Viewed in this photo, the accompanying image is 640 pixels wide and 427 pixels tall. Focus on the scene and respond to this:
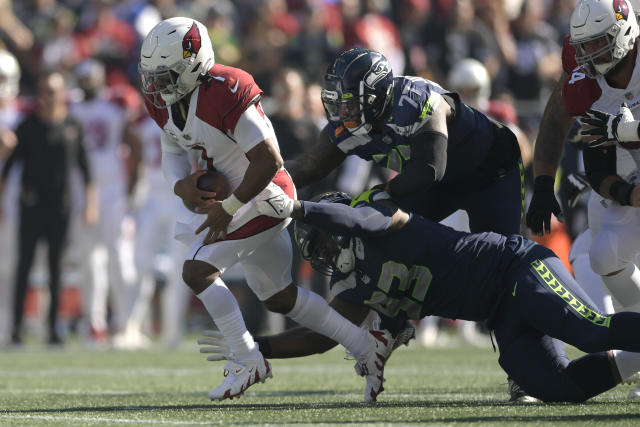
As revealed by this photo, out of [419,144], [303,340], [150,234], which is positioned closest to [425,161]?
[419,144]

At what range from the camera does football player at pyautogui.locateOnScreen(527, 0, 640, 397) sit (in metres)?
4.95

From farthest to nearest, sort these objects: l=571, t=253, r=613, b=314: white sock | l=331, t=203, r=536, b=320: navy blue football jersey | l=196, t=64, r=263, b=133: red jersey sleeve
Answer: l=571, t=253, r=613, b=314: white sock < l=196, t=64, r=263, b=133: red jersey sleeve < l=331, t=203, r=536, b=320: navy blue football jersey

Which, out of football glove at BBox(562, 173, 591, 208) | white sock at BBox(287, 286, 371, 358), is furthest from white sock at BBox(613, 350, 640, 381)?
football glove at BBox(562, 173, 591, 208)

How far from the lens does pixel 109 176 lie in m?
10.6

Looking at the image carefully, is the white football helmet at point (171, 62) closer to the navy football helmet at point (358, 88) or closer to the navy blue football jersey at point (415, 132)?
the navy football helmet at point (358, 88)

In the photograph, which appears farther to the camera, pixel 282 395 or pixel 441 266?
pixel 282 395

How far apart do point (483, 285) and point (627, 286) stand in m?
1.02

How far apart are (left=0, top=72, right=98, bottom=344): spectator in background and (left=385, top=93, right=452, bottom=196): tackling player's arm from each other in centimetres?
575

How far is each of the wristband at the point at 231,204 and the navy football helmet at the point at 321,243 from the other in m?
0.29

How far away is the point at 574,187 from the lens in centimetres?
598

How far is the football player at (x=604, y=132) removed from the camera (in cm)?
495

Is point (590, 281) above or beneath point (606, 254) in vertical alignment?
beneath

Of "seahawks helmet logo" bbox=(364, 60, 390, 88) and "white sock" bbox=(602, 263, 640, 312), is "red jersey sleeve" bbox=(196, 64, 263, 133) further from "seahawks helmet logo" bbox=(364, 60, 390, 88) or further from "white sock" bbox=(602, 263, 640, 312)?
"white sock" bbox=(602, 263, 640, 312)

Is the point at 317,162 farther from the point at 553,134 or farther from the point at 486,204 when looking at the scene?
the point at 553,134
